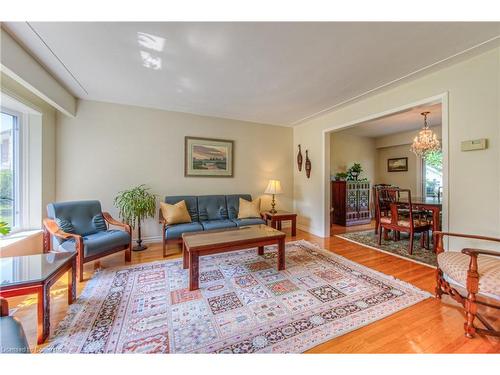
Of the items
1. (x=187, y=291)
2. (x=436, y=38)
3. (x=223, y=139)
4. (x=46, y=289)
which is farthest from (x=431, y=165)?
(x=46, y=289)

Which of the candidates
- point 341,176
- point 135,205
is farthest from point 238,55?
point 341,176

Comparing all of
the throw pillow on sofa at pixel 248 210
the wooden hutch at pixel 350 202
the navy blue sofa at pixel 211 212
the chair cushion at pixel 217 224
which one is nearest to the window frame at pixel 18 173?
the navy blue sofa at pixel 211 212

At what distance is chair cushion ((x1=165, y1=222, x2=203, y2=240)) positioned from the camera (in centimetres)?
297

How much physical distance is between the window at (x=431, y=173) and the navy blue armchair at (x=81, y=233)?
23.3 feet

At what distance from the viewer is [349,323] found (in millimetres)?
1577

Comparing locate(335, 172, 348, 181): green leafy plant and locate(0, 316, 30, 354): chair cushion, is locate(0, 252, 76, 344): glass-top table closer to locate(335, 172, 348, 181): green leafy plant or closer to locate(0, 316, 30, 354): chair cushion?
locate(0, 316, 30, 354): chair cushion

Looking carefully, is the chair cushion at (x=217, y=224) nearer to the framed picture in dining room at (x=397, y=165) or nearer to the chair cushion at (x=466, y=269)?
the chair cushion at (x=466, y=269)

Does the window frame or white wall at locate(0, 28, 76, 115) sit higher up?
white wall at locate(0, 28, 76, 115)

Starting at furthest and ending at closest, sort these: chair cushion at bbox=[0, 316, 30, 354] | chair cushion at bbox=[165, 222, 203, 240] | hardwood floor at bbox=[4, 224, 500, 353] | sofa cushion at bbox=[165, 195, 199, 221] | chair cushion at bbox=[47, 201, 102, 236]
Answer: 1. sofa cushion at bbox=[165, 195, 199, 221]
2. chair cushion at bbox=[165, 222, 203, 240]
3. chair cushion at bbox=[47, 201, 102, 236]
4. hardwood floor at bbox=[4, 224, 500, 353]
5. chair cushion at bbox=[0, 316, 30, 354]

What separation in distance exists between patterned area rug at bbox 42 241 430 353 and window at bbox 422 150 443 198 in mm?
4642

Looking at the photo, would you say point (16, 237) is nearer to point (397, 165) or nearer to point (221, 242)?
point (221, 242)

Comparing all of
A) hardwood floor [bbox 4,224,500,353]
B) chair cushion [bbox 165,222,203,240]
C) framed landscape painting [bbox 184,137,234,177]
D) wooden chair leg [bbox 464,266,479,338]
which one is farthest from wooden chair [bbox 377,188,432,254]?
chair cushion [bbox 165,222,203,240]

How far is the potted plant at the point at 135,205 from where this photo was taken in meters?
3.12

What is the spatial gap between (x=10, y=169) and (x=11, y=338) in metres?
2.81
